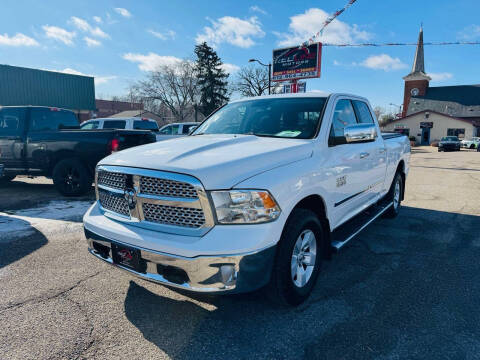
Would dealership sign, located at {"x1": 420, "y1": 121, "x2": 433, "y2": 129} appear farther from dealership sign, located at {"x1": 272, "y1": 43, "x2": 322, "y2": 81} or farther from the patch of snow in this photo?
the patch of snow

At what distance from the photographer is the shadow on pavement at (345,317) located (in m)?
2.30

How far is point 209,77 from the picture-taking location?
1984 inches

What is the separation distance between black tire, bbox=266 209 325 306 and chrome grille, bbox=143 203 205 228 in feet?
2.18

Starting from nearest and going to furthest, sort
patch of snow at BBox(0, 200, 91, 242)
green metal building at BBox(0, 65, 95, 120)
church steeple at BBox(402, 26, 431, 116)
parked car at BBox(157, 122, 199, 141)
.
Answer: patch of snow at BBox(0, 200, 91, 242) < parked car at BBox(157, 122, 199, 141) < green metal building at BBox(0, 65, 95, 120) < church steeple at BBox(402, 26, 431, 116)

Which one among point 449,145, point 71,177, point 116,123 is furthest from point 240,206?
point 449,145

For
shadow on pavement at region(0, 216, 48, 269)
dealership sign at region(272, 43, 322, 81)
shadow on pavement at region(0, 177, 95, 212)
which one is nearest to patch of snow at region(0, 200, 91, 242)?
shadow on pavement at region(0, 216, 48, 269)

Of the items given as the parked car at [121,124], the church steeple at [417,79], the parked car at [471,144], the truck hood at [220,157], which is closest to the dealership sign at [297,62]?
the parked car at [121,124]

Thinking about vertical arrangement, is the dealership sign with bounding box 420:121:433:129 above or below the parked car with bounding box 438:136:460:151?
above

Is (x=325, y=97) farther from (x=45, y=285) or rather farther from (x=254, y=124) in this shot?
(x=45, y=285)

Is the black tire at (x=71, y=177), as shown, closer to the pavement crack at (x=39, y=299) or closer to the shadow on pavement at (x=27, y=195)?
the shadow on pavement at (x=27, y=195)

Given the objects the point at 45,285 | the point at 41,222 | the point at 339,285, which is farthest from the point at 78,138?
the point at 339,285

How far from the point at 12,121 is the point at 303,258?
321 inches

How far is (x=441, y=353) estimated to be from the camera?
226 centimetres

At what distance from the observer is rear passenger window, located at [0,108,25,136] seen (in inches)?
305
